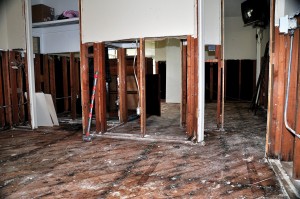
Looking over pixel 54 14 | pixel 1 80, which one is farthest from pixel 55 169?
pixel 54 14

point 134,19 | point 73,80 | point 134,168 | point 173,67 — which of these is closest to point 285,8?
point 134,19

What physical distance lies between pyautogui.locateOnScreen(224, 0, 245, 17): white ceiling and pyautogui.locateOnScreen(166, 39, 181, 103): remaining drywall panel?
2195mm

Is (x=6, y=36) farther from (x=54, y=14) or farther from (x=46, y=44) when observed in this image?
(x=54, y=14)

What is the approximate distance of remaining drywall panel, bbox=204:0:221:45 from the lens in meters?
4.43

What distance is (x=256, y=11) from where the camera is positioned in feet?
24.6

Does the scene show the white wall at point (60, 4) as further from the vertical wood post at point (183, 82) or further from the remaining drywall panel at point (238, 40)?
the remaining drywall panel at point (238, 40)

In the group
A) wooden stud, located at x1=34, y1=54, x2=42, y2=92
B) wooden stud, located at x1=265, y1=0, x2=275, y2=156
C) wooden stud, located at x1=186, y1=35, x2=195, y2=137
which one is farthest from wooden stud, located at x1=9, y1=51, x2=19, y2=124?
wooden stud, located at x1=265, y1=0, x2=275, y2=156

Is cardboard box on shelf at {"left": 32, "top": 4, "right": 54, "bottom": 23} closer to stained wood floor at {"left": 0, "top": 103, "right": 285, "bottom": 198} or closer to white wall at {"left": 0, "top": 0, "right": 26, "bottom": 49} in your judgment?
white wall at {"left": 0, "top": 0, "right": 26, "bottom": 49}

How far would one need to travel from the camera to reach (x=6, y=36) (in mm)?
4914

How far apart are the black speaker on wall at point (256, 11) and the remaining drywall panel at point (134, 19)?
491 centimetres

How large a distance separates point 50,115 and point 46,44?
6.85ft

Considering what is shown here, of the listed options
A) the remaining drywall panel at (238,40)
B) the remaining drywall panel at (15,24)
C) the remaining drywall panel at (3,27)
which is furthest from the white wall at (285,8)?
the remaining drywall panel at (238,40)

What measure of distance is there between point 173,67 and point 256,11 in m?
3.25

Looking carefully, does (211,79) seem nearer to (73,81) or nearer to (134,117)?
(134,117)
